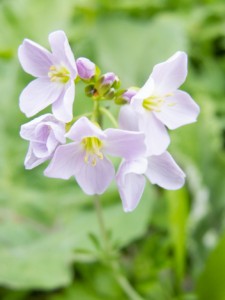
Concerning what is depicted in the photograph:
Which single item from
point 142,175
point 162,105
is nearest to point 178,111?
point 162,105

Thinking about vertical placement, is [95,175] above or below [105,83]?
below

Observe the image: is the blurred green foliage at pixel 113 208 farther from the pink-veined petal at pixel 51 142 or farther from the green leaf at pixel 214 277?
the pink-veined petal at pixel 51 142

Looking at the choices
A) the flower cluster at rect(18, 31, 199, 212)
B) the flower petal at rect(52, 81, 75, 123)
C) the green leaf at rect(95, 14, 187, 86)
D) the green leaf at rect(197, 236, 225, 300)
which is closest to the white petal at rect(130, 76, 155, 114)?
the flower cluster at rect(18, 31, 199, 212)

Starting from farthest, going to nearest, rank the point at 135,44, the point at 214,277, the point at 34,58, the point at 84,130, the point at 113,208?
the point at 135,44 < the point at 113,208 < the point at 214,277 < the point at 34,58 < the point at 84,130

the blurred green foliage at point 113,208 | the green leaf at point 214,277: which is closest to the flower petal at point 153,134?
the blurred green foliage at point 113,208

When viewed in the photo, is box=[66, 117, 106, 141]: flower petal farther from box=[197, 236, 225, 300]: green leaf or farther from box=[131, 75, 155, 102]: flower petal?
box=[197, 236, 225, 300]: green leaf

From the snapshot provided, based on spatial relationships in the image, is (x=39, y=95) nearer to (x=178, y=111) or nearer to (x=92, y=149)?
(x=92, y=149)
